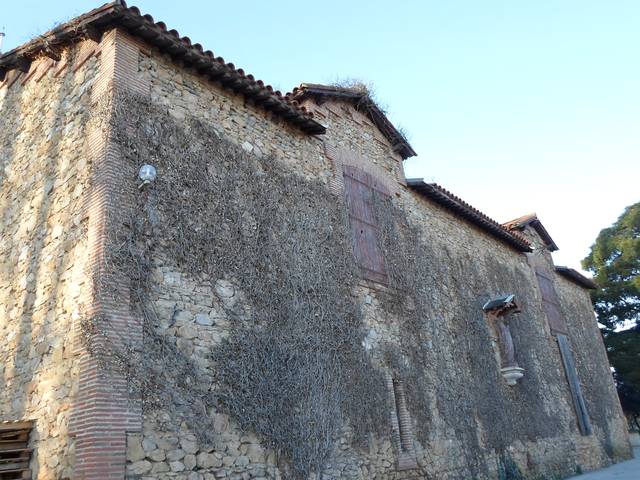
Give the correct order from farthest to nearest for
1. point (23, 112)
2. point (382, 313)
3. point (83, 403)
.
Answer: point (382, 313), point (23, 112), point (83, 403)

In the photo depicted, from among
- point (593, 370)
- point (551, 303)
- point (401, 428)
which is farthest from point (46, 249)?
point (593, 370)

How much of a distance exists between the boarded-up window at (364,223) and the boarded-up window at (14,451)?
559cm

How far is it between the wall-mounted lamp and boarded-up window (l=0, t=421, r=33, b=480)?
292 centimetres

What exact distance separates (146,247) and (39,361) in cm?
178

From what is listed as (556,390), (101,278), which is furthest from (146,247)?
(556,390)

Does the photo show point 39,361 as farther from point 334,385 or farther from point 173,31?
point 173,31

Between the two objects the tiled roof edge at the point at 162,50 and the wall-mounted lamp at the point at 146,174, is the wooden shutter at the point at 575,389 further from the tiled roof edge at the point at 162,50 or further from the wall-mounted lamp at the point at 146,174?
the wall-mounted lamp at the point at 146,174

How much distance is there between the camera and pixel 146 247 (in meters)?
6.30

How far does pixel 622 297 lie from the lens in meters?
27.9

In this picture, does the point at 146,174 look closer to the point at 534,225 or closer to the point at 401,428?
the point at 401,428

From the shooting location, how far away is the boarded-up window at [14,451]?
5.72 metres

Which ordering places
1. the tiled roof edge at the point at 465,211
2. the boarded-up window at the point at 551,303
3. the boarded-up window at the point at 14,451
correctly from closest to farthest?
the boarded-up window at the point at 14,451, the tiled roof edge at the point at 465,211, the boarded-up window at the point at 551,303

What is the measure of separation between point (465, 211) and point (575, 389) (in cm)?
694

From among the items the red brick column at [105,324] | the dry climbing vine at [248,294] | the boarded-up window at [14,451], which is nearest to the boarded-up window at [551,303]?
the dry climbing vine at [248,294]
